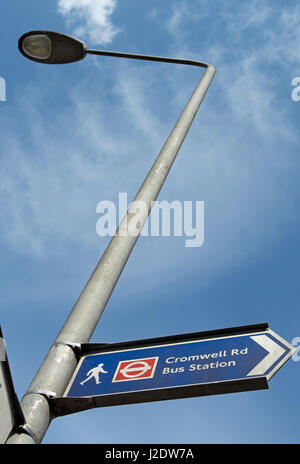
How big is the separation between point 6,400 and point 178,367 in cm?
102

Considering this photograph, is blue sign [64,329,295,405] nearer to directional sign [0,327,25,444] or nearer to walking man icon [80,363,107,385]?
walking man icon [80,363,107,385]

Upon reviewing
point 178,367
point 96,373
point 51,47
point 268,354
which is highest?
point 51,47

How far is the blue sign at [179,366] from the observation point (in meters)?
2.65

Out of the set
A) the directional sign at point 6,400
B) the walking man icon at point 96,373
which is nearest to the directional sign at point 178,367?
the walking man icon at point 96,373

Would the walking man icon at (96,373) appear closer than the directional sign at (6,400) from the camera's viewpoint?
No

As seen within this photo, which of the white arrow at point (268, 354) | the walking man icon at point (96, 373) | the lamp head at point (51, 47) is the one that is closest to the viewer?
the white arrow at point (268, 354)

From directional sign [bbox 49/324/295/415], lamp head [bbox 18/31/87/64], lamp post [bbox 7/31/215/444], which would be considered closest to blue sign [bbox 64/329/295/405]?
directional sign [bbox 49/324/295/415]

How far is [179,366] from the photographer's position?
2.82 meters

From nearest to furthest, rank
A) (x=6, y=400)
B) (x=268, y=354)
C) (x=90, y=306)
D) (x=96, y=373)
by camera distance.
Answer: (x=6, y=400), (x=268, y=354), (x=96, y=373), (x=90, y=306)

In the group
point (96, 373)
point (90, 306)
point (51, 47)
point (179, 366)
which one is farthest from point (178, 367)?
point (51, 47)

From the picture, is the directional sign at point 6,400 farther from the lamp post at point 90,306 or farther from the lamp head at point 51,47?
the lamp head at point 51,47

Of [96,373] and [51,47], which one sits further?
[51,47]

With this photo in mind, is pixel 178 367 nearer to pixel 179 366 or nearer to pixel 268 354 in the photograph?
pixel 179 366

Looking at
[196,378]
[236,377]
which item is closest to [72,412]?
A: [196,378]
